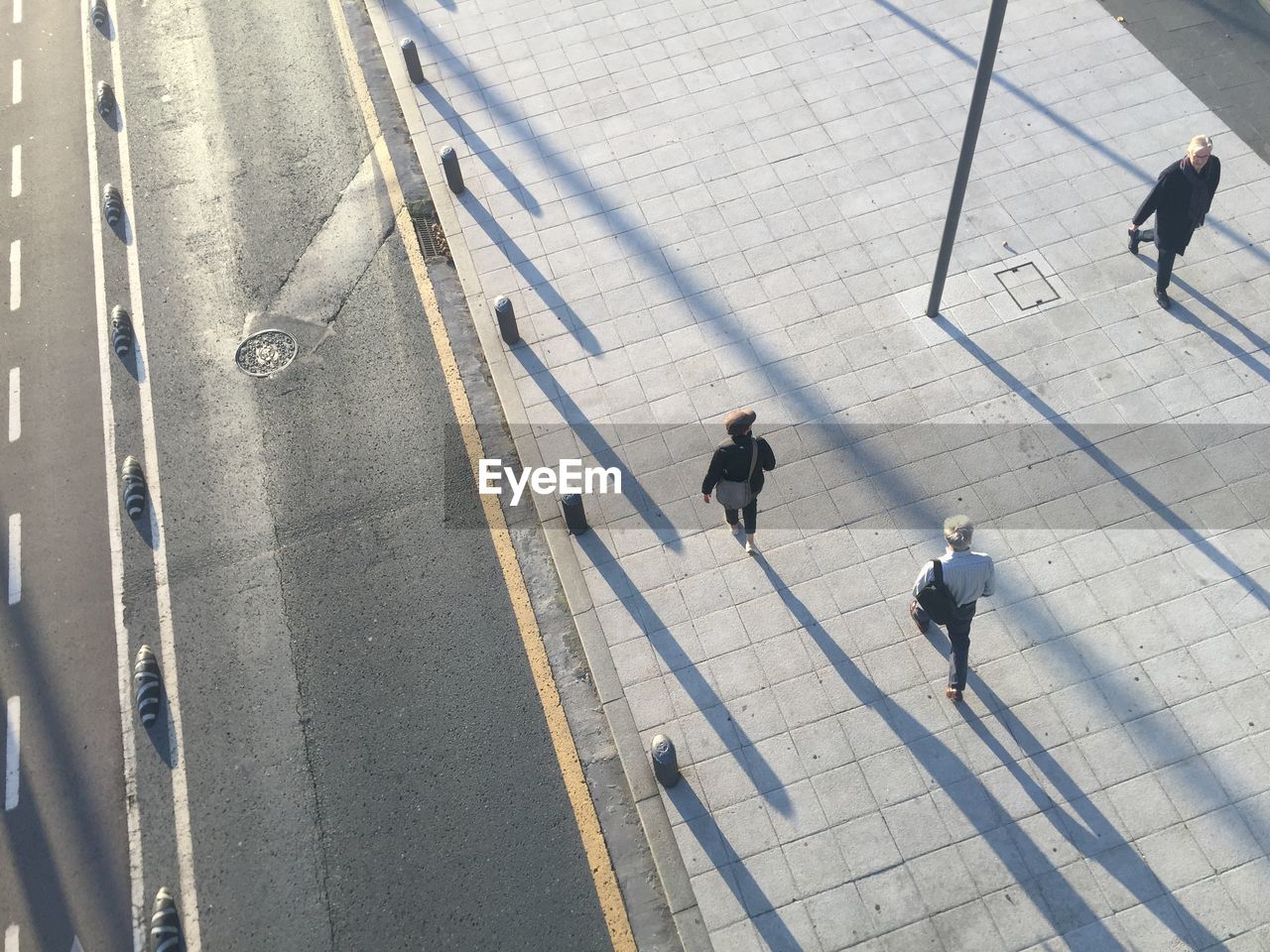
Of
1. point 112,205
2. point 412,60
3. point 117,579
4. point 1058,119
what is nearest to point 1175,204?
point 1058,119

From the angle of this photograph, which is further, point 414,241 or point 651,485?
point 414,241

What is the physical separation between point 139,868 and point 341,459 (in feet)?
13.6

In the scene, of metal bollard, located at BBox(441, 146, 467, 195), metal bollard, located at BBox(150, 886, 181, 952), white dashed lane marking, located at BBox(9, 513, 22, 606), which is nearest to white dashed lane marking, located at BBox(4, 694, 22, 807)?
white dashed lane marking, located at BBox(9, 513, 22, 606)

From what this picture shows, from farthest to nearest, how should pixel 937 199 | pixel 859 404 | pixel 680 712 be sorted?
pixel 937 199 → pixel 859 404 → pixel 680 712

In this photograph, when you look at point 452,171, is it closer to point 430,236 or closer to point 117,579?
point 430,236

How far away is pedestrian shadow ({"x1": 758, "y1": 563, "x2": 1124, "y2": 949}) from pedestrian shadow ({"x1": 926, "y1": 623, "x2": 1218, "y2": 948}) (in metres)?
0.29

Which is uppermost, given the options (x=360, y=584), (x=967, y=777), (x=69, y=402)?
(x=69, y=402)

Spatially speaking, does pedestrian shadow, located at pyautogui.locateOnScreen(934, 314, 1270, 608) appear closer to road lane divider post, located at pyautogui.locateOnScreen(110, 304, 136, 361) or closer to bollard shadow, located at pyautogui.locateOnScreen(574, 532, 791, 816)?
bollard shadow, located at pyautogui.locateOnScreen(574, 532, 791, 816)

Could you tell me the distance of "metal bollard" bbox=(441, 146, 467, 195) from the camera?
39.4 feet

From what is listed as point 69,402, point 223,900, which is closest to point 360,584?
point 223,900

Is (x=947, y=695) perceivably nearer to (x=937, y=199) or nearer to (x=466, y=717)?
(x=466, y=717)

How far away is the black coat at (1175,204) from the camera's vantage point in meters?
9.63

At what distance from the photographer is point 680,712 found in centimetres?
841

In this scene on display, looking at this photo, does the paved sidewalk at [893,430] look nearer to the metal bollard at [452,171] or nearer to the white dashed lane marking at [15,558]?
the metal bollard at [452,171]
